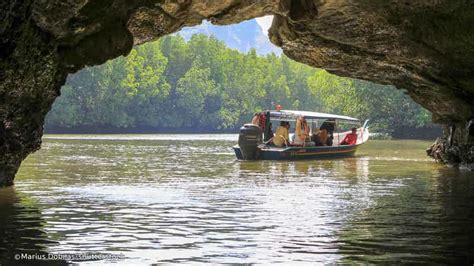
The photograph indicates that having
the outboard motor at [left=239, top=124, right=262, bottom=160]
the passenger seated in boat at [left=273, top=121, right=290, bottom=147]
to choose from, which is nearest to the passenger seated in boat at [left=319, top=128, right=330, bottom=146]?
the passenger seated in boat at [left=273, top=121, right=290, bottom=147]

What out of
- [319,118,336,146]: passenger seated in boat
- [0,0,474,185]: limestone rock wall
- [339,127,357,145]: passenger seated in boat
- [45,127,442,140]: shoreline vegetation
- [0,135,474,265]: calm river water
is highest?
[0,0,474,185]: limestone rock wall

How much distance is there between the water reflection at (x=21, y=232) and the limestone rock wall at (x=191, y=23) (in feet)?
5.97

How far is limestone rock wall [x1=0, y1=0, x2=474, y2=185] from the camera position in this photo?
10.8m

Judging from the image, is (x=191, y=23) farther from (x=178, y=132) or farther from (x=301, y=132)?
(x=178, y=132)

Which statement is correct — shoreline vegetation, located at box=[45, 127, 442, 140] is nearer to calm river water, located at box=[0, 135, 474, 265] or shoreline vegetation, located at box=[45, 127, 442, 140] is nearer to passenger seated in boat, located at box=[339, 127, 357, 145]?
passenger seated in boat, located at box=[339, 127, 357, 145]

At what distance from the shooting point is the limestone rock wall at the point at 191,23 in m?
10.8

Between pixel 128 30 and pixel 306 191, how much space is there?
17.4 ft

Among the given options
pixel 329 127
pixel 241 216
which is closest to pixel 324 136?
pixel 329 127

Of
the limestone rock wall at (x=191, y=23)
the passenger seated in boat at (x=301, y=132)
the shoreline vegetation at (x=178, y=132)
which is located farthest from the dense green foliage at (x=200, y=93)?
the limestone rock wall at (x=191, y=23)

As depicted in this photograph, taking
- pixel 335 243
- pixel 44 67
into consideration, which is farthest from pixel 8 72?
pixel 335 243

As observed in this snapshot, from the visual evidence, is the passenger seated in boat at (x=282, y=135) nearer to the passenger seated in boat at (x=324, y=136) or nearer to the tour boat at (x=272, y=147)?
the tour boat at (x=272, y=147)

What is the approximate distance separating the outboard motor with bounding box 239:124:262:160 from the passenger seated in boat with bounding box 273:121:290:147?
3.70 ft

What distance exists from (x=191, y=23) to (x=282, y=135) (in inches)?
543

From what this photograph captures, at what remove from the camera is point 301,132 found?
2802cm
